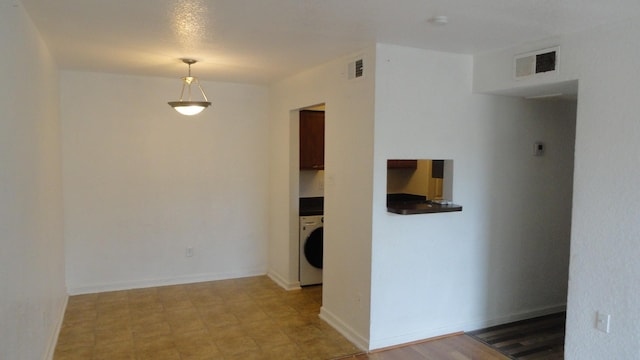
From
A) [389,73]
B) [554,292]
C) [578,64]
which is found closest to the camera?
[578,64]

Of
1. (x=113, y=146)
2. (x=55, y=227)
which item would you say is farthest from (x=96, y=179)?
(x=55, y=227)

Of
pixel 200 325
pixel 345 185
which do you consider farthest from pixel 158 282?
pixel 345 185

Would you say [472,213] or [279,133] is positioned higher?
[279,133]

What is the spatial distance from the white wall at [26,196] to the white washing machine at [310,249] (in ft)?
7.78

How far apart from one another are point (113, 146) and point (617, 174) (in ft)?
14.8

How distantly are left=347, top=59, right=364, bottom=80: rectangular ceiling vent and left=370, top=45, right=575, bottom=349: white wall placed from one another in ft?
0.66

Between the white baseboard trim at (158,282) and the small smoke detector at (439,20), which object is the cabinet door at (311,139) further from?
the small smoke detector at (439,20)

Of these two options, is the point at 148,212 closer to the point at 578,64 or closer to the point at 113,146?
the point at 113,146

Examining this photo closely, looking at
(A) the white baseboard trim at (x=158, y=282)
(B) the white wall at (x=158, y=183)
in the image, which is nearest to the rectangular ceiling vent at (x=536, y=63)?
(B) the white wall at (x=158, y=183)

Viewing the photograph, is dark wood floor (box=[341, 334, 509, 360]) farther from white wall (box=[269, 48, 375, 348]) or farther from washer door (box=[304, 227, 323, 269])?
washer door (box=[304, 227, 323, 269])

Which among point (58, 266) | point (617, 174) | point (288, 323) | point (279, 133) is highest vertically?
point (279, 133)

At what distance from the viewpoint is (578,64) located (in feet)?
9.45

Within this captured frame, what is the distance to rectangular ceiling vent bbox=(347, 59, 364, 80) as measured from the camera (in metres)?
3.46

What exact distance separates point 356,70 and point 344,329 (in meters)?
2.13
